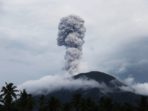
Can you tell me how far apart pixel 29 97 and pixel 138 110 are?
43.2 meters

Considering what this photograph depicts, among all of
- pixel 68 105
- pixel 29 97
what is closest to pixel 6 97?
pixel 29 97

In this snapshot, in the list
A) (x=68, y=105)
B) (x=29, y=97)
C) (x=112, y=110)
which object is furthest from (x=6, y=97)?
(x=112, y=110)

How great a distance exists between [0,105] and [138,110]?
55.2 metres

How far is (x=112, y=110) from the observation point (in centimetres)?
17112

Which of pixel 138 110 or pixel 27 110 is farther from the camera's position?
pixel 138 110

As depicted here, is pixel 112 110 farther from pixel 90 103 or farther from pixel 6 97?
pixel 6 97

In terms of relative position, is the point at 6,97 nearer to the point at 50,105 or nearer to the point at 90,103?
the point at 50,105

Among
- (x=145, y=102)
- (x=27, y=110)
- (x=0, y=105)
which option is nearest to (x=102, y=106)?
(x=145, y=102)

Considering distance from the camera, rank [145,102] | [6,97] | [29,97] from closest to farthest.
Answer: [6,97] → [29,97] → [145,102]

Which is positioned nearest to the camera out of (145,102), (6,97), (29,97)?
(6,97)

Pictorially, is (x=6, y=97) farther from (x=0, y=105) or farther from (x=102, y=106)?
(x=102, y=106)

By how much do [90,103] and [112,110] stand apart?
9290 mm

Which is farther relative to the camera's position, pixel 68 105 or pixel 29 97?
pixel 68 105

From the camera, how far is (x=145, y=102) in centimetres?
16625
